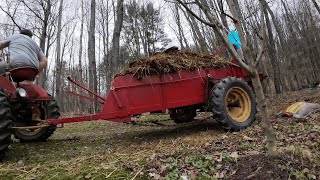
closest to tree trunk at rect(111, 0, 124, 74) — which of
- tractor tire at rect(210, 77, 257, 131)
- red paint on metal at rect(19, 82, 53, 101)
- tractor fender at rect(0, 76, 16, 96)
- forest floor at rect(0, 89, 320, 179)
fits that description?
red paint on metal at rect(19, 82, 53, 101)

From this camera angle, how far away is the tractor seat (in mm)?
5195

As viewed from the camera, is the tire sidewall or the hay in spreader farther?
the tire sidewall

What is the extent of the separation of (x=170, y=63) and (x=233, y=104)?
1505mm

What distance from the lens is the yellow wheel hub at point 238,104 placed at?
5.84 meters

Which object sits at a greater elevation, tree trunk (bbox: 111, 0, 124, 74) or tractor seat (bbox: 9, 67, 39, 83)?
tree trunk (bbox: 111, 0, 124, 74)

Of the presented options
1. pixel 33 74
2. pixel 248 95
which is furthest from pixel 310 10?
pixel 33 74

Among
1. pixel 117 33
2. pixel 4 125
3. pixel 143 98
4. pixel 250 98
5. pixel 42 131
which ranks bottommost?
pixel 42 131

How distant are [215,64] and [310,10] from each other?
111ft

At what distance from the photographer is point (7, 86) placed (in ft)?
16.4

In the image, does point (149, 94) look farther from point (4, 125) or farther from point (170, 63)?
point (4, 125)

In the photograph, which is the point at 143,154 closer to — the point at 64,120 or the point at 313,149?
the point at 64,120

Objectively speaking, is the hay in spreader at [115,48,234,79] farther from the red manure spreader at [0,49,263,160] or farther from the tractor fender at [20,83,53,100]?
the tractor fender at [20,83,53,100]

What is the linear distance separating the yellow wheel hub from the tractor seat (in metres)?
3.49

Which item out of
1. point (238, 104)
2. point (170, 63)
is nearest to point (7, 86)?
point (170, 63)
